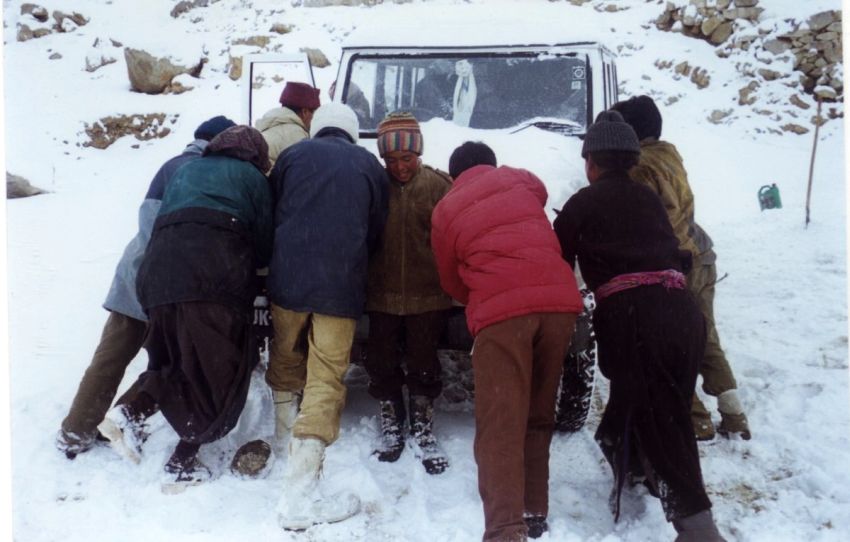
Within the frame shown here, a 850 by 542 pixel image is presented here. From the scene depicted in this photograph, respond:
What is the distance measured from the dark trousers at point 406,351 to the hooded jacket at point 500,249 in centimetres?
40

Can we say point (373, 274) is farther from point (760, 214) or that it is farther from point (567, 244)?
point (760, 214)

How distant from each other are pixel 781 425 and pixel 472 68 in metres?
2.62

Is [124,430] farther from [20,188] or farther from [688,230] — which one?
[20,188]

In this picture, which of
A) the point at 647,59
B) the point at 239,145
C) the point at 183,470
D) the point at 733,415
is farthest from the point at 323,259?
the point at 647,59

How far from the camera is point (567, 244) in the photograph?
2555mm

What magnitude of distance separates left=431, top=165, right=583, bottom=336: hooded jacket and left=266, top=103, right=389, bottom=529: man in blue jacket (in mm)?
382

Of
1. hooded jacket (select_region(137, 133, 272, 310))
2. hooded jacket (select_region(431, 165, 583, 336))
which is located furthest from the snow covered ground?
hooded jacket (select_region(137, 133, 272, 310))

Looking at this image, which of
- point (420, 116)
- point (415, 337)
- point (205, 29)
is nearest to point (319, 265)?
point (415, 337)

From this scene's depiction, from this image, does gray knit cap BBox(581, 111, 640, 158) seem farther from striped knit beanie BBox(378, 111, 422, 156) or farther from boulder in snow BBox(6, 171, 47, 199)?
boulder in snow BBox(6, 171, 47, 199)

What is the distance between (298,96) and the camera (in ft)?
12.1

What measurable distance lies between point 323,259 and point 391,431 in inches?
36.7

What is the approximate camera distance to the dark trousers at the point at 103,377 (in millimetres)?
2939

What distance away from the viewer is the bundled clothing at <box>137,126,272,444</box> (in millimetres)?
2629

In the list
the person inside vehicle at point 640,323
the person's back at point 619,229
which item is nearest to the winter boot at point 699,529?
the person inside vehicle at point 640,323
